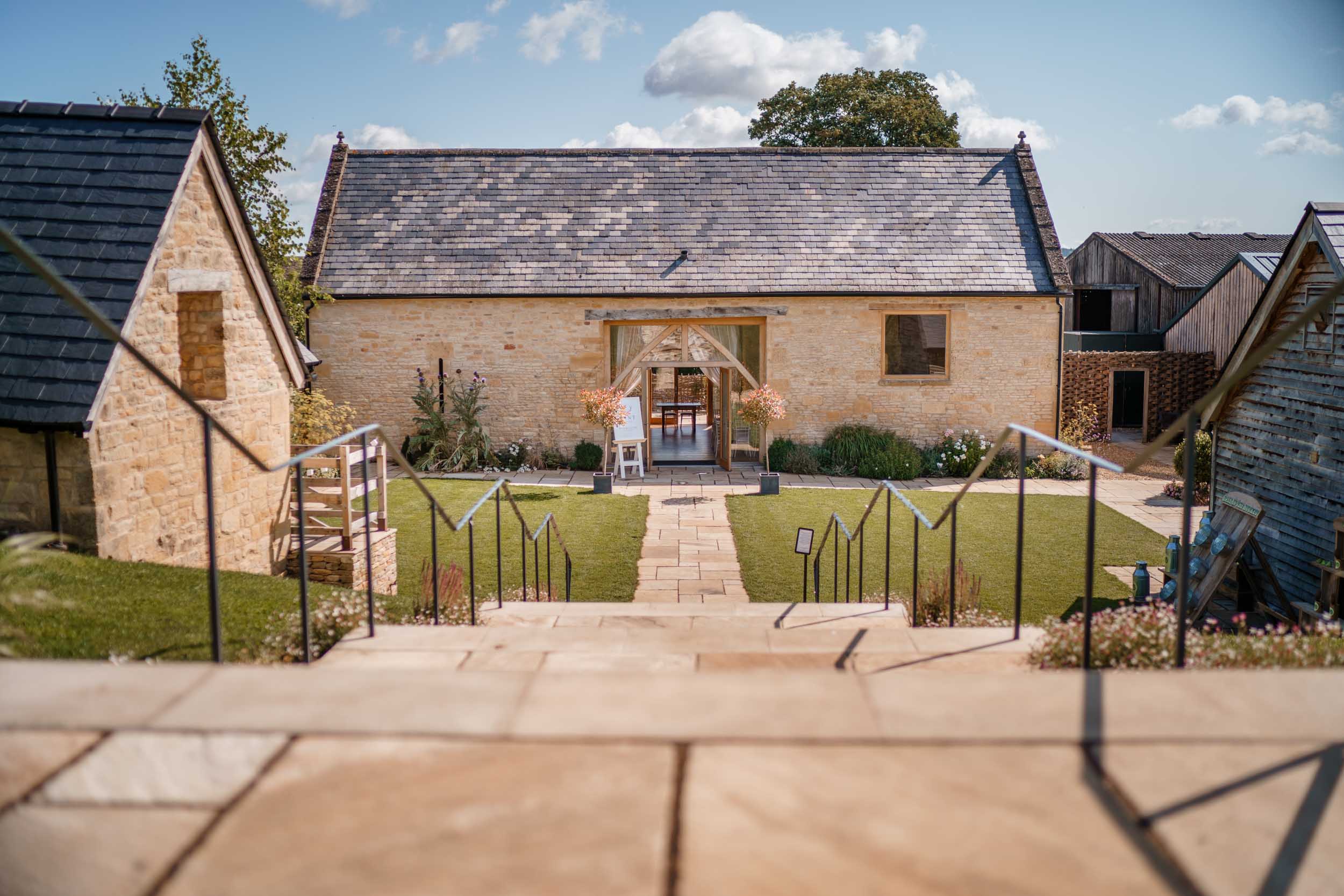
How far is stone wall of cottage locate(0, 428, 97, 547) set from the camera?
6.30 metres

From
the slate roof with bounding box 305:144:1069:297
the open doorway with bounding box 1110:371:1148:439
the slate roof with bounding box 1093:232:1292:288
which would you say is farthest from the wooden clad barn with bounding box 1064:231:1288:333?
the slate roof with bounding box 305:144:1069:297

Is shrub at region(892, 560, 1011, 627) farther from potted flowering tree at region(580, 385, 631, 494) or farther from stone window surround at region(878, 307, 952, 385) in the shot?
stone window surround at region(878, 307, 952, 385)

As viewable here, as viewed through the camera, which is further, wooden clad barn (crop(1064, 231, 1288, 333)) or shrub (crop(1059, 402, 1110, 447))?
wooden clad barn (crop(1064, 231, 1288, 333))

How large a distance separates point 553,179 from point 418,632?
14752 mm

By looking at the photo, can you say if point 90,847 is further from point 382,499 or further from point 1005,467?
point 1005,467

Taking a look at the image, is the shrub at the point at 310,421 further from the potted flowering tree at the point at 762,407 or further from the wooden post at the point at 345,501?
the potted flowering tree at the point at 762,407

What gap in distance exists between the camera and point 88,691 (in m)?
2.90

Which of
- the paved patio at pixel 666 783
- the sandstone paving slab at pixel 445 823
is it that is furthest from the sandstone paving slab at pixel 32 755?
the sandstone paving slab at pixel 445 823

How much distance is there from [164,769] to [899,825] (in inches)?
68.5

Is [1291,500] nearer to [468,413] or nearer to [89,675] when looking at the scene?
[89,675]

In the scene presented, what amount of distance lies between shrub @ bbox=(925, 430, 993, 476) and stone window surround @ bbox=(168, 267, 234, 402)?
1165 centimetres

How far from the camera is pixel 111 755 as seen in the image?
255cm

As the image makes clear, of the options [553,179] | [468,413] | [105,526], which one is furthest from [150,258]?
[553,179]

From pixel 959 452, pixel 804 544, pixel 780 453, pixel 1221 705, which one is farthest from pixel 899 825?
pixel 959 452
